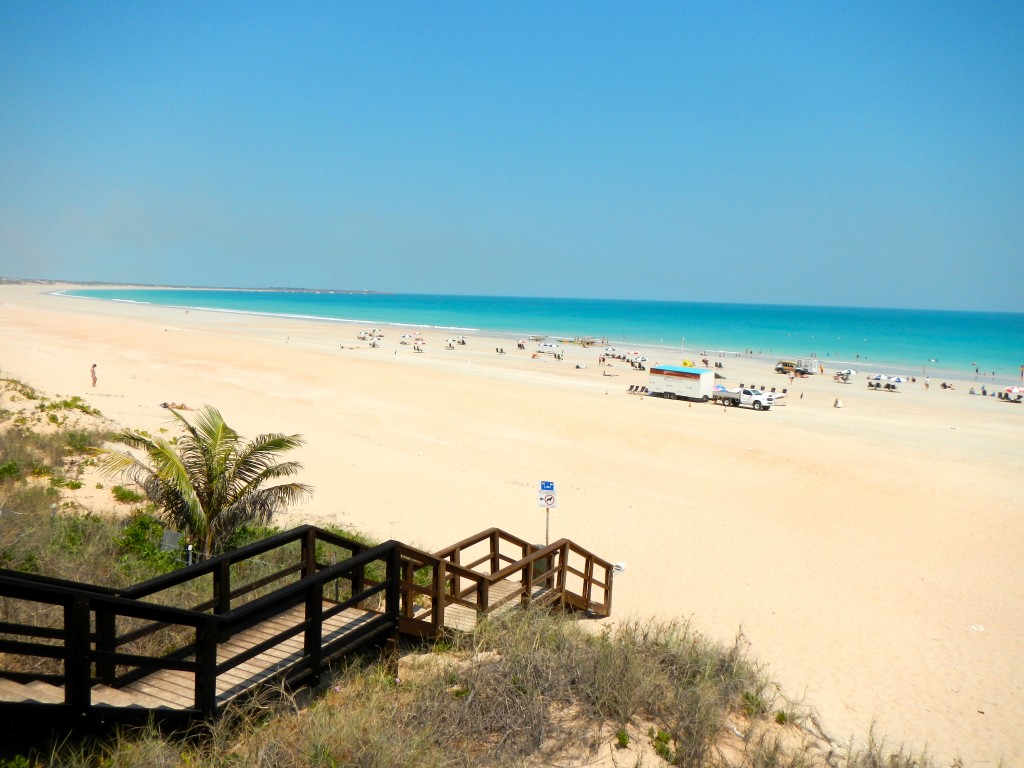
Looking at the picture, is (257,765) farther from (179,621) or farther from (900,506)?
(900,506)

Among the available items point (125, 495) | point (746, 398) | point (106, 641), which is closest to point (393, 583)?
point (106, 641)

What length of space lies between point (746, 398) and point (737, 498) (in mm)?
18313

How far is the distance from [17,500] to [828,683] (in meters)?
11.3

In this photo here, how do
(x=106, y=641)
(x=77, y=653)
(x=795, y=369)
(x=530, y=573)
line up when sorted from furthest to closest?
(x=795, y=369) → (x=530, y=573) → (x=106, y=641) → (x=77, y=653)

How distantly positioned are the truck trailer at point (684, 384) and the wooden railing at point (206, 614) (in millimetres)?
29164

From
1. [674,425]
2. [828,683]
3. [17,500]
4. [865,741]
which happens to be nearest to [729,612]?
[828,683]

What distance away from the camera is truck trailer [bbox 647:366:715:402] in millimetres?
37094

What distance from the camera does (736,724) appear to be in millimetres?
5980

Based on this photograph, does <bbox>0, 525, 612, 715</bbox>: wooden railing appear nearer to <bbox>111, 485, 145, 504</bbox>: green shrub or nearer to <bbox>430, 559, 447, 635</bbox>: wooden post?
<bbox>430, 559, 447, 635</bbox>: wooden post

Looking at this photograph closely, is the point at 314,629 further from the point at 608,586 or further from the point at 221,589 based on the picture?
the point at 608,586

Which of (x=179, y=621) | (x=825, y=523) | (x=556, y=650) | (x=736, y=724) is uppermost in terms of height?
(x=179, y=621)

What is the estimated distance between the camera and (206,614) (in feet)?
13.5

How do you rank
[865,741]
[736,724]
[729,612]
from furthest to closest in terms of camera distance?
[729,612], [865,741], [736,724]

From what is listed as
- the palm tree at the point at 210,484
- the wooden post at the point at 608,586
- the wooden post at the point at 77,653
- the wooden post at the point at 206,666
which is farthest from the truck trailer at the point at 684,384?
the wooden post at the point at 77,653
